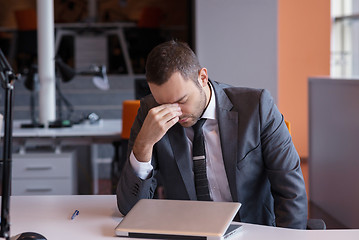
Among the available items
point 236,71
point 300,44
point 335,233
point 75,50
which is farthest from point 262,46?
point 75,50

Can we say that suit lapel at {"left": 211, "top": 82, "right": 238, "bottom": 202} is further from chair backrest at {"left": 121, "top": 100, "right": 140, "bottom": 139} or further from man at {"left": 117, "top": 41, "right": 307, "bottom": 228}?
chair backrest at {"left": 121, "top": 100, "right": 140, "bottom": 139}

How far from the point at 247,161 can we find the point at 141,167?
36 centimetres

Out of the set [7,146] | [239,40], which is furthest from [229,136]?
[239,40]

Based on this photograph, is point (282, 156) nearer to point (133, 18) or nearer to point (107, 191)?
point (107, 191)

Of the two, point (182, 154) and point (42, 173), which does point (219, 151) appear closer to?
point (182, 154)

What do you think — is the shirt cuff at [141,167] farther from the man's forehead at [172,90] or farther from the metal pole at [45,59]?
the metal pole at [45,59]

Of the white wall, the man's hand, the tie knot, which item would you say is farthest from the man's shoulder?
the white wall

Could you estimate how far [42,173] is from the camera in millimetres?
3779

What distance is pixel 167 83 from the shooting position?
1.72 meters

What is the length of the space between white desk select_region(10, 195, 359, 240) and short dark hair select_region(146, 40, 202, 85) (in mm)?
445

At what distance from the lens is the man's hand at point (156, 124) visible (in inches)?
67.6

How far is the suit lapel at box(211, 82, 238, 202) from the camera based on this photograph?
6.14ft

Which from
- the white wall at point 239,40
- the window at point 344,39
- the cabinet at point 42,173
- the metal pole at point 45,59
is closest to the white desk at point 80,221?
the cabinet at point 42,173

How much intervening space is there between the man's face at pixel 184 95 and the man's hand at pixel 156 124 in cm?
3
